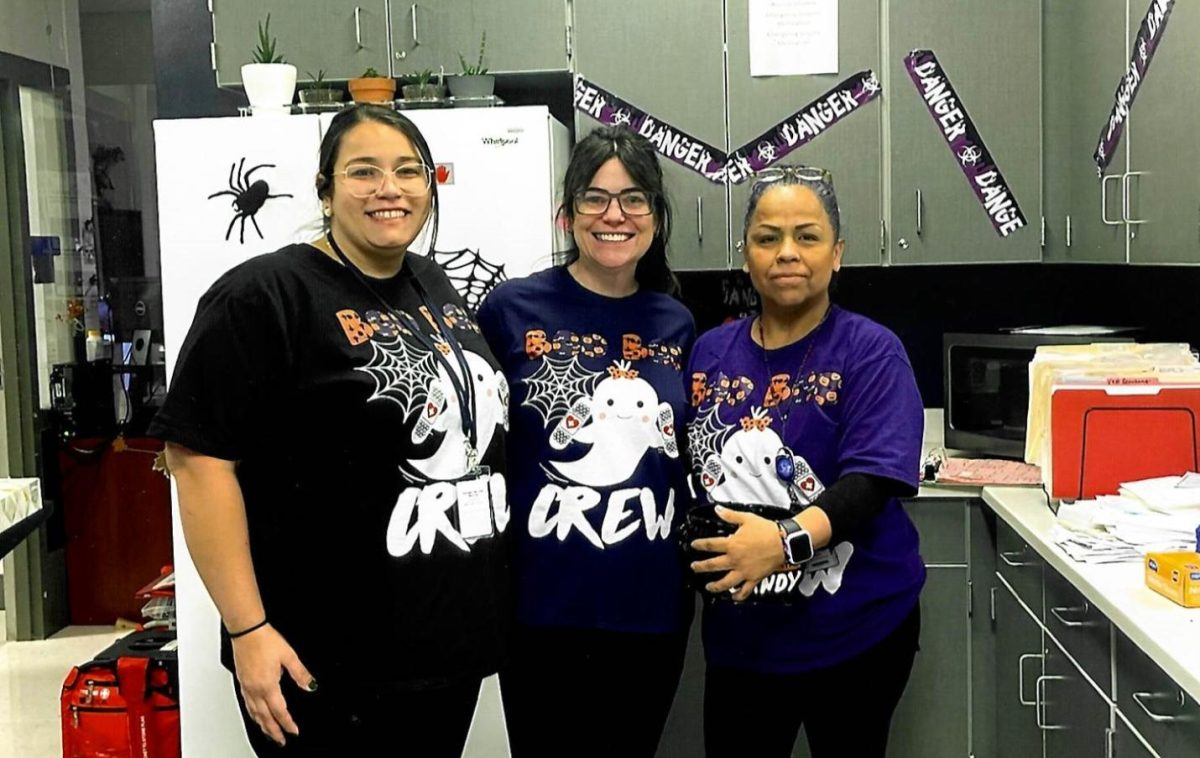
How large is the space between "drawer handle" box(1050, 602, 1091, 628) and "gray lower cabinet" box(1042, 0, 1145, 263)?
2.86 feet

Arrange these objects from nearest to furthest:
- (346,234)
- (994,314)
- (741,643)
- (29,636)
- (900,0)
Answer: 1. (346,234)
2. (741,643)
3. (900,0)
4. (994,314)
5. (29,636)

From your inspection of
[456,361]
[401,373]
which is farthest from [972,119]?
[401,373]

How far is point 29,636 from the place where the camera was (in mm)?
4652

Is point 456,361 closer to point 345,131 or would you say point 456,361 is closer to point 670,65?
point 345,131

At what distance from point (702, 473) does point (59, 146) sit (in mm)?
3833

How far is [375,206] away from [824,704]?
39.0 inches

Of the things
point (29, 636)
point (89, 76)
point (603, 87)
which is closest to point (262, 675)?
point (603, 87)

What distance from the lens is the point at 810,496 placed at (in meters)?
1.82

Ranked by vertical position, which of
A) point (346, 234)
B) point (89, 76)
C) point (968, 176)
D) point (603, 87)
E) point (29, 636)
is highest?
point (89, 76)

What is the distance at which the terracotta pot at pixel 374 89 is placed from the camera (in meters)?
3.12

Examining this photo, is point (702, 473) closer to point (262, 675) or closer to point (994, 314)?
point (262, 675)

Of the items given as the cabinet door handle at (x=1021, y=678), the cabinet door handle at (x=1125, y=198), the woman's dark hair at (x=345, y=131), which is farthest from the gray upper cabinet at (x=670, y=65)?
the woman's dark hair at (x=345, y=131)

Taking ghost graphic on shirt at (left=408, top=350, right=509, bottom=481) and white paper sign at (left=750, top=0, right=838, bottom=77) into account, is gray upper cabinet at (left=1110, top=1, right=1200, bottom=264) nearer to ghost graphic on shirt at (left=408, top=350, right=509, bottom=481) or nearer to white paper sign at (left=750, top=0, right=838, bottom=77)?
white paper sign at (left=750, top=0, right=838, bottom=77)

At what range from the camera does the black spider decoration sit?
2.85 m
